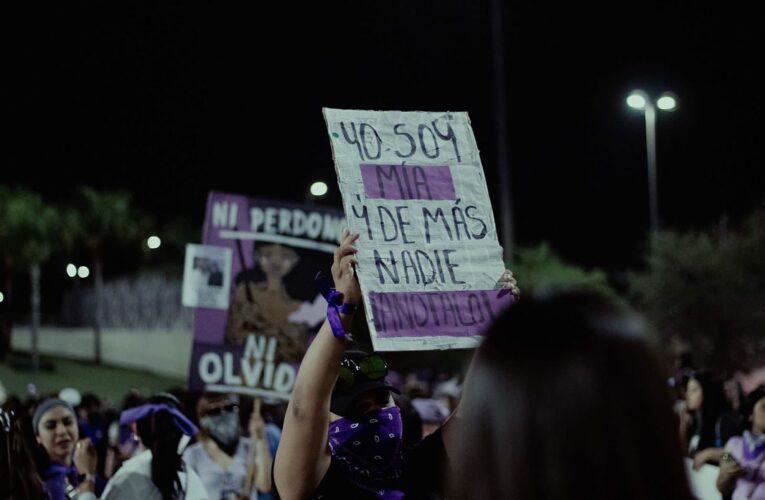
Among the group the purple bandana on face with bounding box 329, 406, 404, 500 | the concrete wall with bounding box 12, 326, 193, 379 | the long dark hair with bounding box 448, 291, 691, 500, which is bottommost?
the concrete wall with bounding box 12, 326, 193, 379

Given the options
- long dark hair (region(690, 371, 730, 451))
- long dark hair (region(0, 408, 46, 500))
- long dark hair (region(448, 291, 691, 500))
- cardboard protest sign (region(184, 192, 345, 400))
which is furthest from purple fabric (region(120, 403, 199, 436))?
long dark hair (region(448, 291, 691, 500))

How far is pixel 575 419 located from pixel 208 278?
8.70 meters

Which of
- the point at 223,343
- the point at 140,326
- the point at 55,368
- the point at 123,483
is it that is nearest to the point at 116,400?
the point at 55,368

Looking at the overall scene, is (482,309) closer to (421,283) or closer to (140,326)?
(421,283)

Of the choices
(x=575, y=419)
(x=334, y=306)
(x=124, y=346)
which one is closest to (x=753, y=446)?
→ (x=334, y=306)

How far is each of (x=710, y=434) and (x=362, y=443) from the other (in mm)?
5310

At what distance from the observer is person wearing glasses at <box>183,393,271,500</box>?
865cm

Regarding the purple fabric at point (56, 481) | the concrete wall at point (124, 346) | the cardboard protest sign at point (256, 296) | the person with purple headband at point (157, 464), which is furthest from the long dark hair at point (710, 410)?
the concrete wall at point (124, 346)

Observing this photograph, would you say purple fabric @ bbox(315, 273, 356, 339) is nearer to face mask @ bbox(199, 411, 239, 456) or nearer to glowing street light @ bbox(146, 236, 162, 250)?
face mask @ bbox(199, 411, 239, 456)

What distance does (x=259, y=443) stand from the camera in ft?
31.4

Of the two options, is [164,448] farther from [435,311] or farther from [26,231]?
[26,231]

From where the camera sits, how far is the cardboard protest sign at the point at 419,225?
371cm

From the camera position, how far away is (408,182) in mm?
4012

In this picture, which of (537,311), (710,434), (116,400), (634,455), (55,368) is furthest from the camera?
(55,368)
